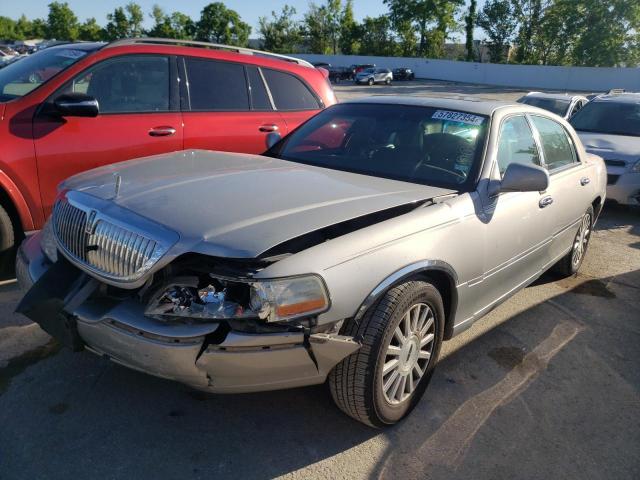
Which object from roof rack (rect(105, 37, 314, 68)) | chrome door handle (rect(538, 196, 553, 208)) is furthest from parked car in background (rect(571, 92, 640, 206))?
roof rack (rect(105, 37, 314, 68))

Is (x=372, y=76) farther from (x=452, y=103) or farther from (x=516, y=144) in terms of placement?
(x=516, y=144)

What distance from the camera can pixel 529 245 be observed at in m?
3.81

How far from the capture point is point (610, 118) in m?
9.03

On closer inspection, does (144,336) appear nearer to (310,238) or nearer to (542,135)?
(310,238)

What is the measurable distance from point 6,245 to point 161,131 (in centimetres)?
150

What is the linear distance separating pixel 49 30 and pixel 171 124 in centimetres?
10006

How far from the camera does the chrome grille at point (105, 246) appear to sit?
2.38 metres

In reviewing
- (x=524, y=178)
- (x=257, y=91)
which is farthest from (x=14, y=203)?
(x=524, y=178)

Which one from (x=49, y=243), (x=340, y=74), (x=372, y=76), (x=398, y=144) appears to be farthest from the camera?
(x=340, y=74)

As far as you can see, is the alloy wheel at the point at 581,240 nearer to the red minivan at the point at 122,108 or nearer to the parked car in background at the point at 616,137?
the parked car in background at the point at 616,137

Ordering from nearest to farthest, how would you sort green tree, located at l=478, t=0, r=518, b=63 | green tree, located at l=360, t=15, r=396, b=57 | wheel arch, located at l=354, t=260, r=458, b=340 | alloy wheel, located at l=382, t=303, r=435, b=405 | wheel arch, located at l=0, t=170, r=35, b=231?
wheel arch, located at l=354, t=260, r=458, b=340
alloy wheel, located at l=382, t=303, r=435, b=405
wheel arch, located at l=0, t=170, r=35, b=231
green tree, located at l=478, t=0, r=518, b=63
green tree, located at l=360, t=15, r=396, b=57

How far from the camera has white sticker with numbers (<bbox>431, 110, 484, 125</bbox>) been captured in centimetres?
366

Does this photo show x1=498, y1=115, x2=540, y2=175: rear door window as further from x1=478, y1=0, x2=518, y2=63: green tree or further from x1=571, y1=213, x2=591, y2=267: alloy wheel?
x1=478, y1=0, x2=518, y2=63: green tree

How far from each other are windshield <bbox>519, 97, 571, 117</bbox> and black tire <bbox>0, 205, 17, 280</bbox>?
34.8 ft
